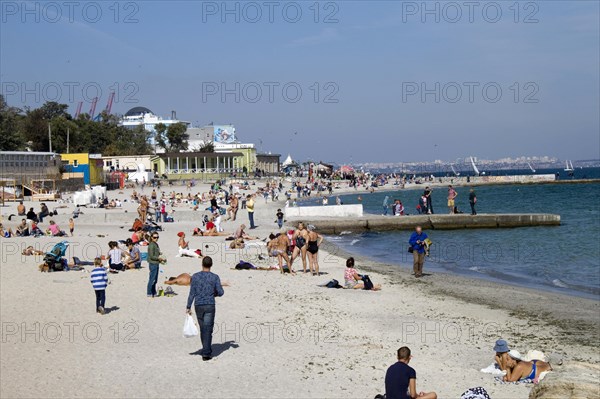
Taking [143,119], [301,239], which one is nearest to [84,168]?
[301,239]

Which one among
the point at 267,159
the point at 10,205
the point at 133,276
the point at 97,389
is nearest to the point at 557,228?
the point at 133,276

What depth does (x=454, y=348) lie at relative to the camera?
11320 millimetres

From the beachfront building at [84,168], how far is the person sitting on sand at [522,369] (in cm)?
5193

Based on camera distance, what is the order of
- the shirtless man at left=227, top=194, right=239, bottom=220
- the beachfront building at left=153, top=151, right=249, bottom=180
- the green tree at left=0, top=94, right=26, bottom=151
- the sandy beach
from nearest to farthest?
1. the sandy beach
2. the shirtless man at left=227, top=194, right=239, bottom=220
3. the green tree at left=0, top=94, right=26, bottom=151
4. the beachfront building at left=153, top=151, right=249, bottom=180

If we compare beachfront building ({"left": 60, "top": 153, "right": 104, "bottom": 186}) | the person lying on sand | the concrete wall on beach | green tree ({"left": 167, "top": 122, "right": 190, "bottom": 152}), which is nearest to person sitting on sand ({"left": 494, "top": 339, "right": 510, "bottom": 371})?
the person lying on sand

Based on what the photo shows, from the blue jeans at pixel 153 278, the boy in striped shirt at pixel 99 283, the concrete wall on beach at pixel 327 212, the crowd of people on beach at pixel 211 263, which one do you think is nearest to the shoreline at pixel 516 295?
the crowd of people on beach at pixel 211 263

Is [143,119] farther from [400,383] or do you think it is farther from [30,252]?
[400,383]

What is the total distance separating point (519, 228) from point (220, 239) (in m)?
18.0

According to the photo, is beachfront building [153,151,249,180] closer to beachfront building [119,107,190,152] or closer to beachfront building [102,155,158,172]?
beachfront building [102,155,158,172]

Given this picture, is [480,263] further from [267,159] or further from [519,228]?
[267,159]

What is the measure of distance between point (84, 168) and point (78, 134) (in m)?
29.2

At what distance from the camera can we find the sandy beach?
9070mm

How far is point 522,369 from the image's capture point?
9.45 meters

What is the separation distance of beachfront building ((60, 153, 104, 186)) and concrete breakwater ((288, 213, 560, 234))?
28.5m
